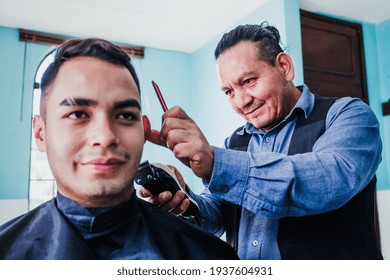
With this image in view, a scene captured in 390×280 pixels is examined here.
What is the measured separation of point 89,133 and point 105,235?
0.25 m

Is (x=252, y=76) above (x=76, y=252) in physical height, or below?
above

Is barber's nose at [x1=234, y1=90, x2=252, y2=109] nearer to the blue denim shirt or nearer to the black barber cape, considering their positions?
the blue denim shirt

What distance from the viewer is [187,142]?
785 mm

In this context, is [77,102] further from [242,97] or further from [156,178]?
[242,97]

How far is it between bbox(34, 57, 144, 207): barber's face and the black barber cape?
0.05 m

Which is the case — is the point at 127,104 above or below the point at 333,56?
below

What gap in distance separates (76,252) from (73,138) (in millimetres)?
252

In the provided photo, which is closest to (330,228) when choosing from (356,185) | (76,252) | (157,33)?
(356,185)

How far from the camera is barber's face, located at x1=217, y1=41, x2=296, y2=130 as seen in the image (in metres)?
1.03

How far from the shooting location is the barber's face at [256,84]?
103cm

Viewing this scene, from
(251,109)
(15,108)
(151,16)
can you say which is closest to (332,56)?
(251,109)

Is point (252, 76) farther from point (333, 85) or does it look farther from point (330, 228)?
point (333, 85)

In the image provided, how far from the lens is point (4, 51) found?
1.08m
